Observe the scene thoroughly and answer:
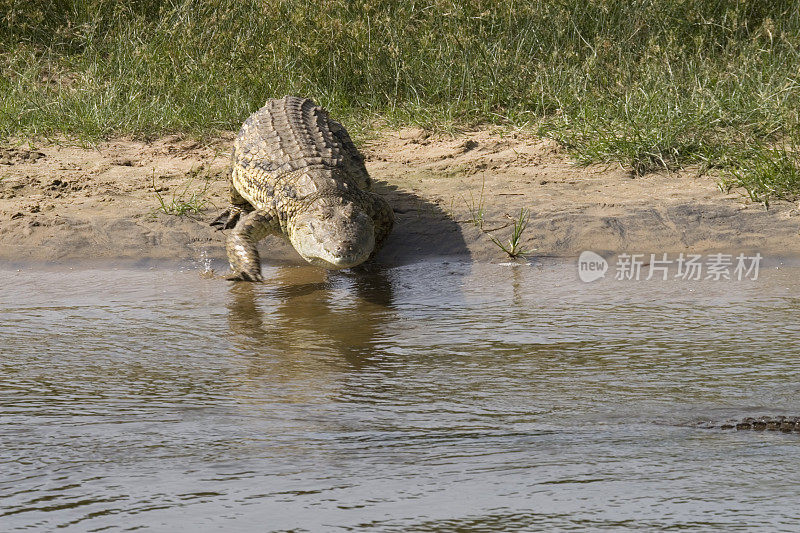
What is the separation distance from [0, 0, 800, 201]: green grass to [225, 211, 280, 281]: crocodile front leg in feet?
6.19

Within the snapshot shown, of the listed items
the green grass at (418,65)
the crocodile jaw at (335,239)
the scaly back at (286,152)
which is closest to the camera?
the crocodile jaw at (335,239)

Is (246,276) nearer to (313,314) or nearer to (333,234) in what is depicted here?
(333,234)

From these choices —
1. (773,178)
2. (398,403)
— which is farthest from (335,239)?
(773,178)

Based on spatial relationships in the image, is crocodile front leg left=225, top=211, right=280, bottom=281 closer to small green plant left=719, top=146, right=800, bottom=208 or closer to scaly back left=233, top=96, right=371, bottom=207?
scaly back left=233, top=96, right=371, bottom=207

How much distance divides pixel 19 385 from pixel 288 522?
151 centimetres

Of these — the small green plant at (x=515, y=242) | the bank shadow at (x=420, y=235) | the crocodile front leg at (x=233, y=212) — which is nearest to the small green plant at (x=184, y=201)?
the crocodile front leg at (x=233, y=212)

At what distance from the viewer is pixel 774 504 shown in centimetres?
279

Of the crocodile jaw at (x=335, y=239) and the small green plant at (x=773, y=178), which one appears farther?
the small green plant at (x=773, y=178)

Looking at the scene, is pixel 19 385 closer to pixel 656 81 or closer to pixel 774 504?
pixel 774 504

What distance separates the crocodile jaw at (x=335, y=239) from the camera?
527 centimetres

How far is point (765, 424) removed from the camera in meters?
3.30

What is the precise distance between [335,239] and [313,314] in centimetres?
61

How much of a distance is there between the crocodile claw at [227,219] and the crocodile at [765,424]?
3656 mm

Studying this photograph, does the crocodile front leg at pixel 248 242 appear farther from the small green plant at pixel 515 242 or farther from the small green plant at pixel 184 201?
the small green plant at pixel 515 242
